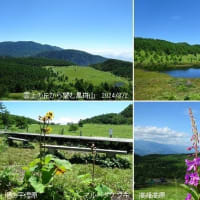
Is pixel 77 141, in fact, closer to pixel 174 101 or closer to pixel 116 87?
pixel 116 87

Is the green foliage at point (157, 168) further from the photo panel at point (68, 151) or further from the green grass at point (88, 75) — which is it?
the green grass at point (88, 75)

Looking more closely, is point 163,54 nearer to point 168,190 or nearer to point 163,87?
point 163,87

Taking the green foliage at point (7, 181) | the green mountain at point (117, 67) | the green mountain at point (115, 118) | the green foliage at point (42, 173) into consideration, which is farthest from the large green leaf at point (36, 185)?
the green mountain at point (117, 67)

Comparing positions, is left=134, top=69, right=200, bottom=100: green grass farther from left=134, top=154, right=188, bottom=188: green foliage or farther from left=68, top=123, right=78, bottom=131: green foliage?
left=68, top=123, right=78, bottom=131: green foliage

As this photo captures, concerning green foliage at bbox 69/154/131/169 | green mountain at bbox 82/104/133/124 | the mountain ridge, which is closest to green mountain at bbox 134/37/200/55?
green mountain at bbox 82/104/133/124

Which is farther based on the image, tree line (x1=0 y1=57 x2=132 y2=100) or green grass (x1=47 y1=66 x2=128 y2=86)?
green grass (x1=47 y1=66 x2=128 y2=86)

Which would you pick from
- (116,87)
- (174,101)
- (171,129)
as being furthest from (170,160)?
(116,87)
